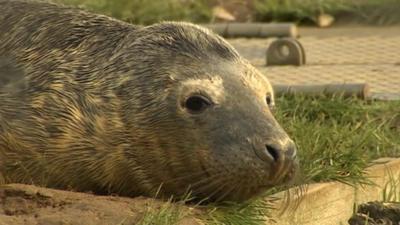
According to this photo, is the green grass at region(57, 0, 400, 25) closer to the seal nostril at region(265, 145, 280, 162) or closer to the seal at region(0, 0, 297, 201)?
the seal at region(0, 0, 297, 201)

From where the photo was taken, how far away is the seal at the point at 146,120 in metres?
6.52

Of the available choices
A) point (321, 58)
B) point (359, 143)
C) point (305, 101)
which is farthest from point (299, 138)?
point (321, 58)

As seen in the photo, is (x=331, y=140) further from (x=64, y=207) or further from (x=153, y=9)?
(x=153, y=9)

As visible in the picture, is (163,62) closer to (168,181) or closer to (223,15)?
(168,181)

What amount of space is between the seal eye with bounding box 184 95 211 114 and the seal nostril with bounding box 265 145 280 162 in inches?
17.3

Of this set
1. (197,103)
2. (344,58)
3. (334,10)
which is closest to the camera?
(197,103)

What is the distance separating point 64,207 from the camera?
632 centimetres

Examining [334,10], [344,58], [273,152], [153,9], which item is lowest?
[273,152]

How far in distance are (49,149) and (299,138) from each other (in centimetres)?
199

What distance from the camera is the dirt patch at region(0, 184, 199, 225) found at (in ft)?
20.0

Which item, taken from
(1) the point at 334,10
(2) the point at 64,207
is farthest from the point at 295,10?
(2) the point at 64,207

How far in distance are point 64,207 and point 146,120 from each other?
68cm

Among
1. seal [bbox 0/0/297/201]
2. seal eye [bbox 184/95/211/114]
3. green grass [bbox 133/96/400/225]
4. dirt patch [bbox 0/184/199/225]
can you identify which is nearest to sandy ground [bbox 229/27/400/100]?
green grass [bbox 133/96/400/225]

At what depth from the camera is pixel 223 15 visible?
14352 mm
